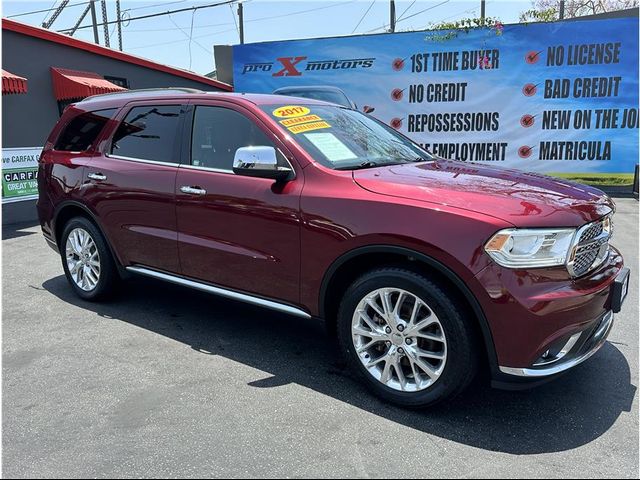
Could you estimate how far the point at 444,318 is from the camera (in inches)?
107

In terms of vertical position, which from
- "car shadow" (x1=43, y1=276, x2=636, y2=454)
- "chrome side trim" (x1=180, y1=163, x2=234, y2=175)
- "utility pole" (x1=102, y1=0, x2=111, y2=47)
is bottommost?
"car shadow" (x1=43, y1=276, x2=636, y2=454)

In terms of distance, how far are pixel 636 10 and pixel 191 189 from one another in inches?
557

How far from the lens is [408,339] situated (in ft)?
9.48

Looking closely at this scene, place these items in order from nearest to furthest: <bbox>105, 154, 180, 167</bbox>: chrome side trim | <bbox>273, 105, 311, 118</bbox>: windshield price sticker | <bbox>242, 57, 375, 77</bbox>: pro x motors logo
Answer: <bbox>273, 105, 311, 118</bbox>: windshield price sticker, <bbox>105, 154, 180, 167</bbox>: chrome side trim, <bbox>242, 57, 375, 77</bbox>: pro x motors logo

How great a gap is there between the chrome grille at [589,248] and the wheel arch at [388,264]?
536mm

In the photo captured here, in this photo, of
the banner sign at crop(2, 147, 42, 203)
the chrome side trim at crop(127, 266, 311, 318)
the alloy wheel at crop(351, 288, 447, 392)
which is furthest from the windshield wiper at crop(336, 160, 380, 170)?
the banner sign at crop(2, 147, 42, 203)

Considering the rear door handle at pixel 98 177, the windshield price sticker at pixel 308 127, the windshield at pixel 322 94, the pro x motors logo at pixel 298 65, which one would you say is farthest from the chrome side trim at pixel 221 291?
the pro x motors logo at pixel 298 65

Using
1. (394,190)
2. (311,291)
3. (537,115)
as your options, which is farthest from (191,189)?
(537,115)

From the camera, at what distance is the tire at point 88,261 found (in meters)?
4.57

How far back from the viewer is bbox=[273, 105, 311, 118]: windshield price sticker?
11.9 ft

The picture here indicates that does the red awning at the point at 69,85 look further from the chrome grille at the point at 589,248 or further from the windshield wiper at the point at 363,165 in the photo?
the chrome grille at the point at 589,248

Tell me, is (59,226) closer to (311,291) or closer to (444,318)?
(311,291)

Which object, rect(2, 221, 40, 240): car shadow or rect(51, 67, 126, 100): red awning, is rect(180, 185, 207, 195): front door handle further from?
rect(51, 67, 126, 100): red awning

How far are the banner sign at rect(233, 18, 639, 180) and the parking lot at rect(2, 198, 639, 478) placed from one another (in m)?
9.28
